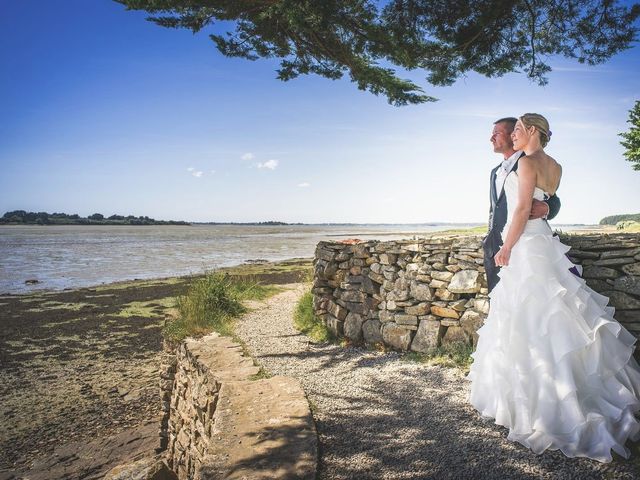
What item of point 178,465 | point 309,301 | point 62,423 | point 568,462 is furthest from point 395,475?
point 62,423

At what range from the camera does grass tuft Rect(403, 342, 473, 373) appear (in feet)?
15.8

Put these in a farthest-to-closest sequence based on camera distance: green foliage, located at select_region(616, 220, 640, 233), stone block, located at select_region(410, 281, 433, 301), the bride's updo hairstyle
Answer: green foliage, located at select_region(616, 220, 640, 233) → stone block, located at select_region(410, 281, 433, 301) → the bride's updo hairstyle

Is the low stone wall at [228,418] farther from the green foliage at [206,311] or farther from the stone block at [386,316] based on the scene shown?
the stone block at [386,316]

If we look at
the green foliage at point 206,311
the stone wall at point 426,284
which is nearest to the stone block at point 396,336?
the stone wall at point 426,284

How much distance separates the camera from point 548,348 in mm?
2812

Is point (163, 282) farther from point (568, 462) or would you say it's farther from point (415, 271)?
point (568, 462)

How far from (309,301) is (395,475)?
A: 18.0ft

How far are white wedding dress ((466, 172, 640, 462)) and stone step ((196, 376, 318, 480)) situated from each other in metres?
1.64

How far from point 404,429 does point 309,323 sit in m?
4.22

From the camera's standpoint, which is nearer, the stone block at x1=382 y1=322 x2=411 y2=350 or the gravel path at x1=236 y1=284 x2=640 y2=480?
the gravel path at x1=236 y1=284 x2=640 y2=480

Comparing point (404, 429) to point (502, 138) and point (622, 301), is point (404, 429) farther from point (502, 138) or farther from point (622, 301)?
point (502, 138)

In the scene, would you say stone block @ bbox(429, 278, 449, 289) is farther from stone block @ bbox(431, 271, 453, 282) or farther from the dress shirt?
the dress shirt

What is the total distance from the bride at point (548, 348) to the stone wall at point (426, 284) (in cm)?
105

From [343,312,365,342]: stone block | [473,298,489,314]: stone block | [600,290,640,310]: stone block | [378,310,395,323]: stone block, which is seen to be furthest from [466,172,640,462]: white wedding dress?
[343,312,365,342]: stone block
